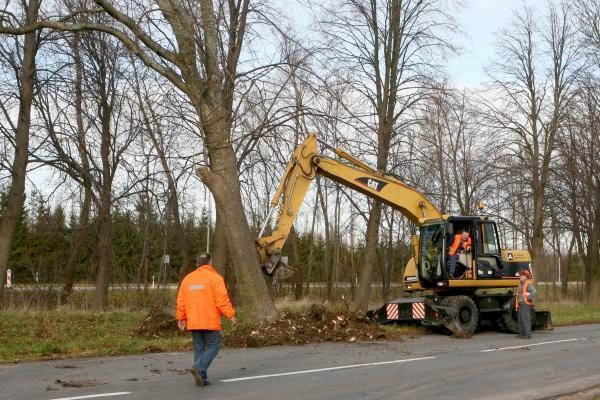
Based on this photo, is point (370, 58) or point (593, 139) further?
point (593, 139)

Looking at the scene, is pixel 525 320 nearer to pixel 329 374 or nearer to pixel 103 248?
pixel 329 374

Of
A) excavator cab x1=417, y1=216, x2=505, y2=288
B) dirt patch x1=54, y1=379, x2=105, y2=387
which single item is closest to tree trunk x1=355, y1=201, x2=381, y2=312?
excavator cab x1=417, y1=216, x2=505, y2=288

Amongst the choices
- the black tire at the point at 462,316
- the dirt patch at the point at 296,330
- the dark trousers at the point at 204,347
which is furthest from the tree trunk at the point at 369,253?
the dark trousers at the point at 204,347

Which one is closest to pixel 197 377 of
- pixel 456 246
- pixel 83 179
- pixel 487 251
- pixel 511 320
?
pixel 456 246

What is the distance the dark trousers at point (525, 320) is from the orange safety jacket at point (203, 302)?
11.3m

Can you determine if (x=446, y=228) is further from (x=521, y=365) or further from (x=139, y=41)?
(x=139, y=41)

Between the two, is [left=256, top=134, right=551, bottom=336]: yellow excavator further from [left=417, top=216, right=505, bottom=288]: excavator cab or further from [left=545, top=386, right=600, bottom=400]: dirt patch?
[left=545, top=386, right=600, bottom=400]: dirt patch

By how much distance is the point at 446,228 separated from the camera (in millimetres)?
19094

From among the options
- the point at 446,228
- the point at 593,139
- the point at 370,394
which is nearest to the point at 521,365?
the point at 370,394

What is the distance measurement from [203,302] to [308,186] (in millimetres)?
8098

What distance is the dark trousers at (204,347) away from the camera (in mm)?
9586

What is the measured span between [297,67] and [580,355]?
8570mm

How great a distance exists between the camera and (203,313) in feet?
31.3

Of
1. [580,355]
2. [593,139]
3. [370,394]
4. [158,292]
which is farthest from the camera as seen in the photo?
[593,139]
